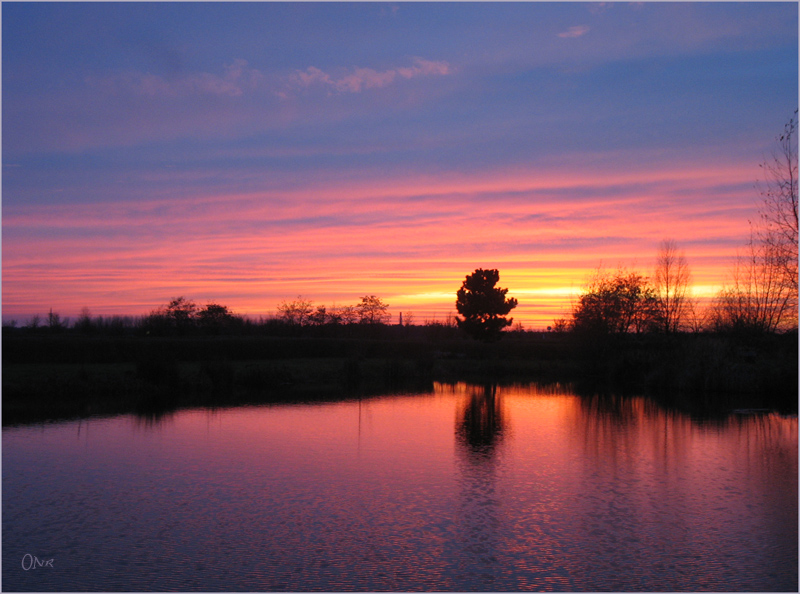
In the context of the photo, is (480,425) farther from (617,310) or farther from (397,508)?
(617,310)

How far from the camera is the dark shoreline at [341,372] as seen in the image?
24969 millimetres

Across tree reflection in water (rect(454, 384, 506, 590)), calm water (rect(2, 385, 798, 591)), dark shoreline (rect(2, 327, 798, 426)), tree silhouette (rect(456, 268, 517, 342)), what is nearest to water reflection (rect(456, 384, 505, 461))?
tree reflection in water (rect(454, 384, 506, 590))

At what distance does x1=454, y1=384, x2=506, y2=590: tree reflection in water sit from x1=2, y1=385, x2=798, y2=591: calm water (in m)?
0.05

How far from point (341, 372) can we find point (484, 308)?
82.5ft

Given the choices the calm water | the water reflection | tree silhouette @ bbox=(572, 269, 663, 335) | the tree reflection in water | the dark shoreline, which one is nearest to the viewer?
the calm water

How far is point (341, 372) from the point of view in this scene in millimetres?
34250

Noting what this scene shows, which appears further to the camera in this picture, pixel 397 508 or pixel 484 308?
pixel 484 308

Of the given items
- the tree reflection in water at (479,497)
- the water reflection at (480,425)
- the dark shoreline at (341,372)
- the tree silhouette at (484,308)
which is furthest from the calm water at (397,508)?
the tree silhouette at (484,308)

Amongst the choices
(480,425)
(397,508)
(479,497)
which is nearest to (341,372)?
(480,425)

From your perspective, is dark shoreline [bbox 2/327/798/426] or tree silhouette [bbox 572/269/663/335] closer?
dark shoreline [bbox 2/327/798/426]

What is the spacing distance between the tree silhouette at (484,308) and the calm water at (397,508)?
3878cm

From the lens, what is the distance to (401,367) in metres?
36.9

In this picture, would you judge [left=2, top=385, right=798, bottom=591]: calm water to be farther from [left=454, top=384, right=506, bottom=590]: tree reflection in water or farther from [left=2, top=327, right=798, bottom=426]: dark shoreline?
[left=2, top=327, right=798, bottom=426]: dark shoreline

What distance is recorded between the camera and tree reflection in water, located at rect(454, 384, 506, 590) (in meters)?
7.34
